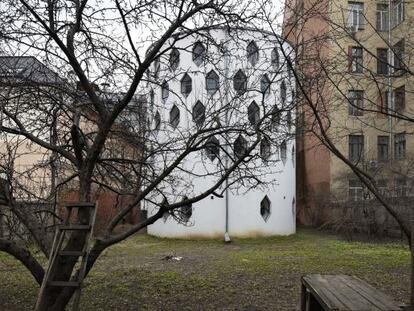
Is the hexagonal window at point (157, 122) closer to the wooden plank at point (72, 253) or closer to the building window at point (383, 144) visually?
the wooden plank at point (72, 253)

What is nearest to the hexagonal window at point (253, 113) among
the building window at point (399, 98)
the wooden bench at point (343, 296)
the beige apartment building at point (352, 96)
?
the beige apartment building at point (352, 96)

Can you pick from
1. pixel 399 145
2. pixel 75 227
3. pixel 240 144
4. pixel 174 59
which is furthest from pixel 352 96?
pixel 399 145

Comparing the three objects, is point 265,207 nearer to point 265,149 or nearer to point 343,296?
point 265,149

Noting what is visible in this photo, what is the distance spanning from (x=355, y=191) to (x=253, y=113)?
1612cm

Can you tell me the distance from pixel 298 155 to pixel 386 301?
27.2 m

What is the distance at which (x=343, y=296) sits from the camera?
18.5 ft

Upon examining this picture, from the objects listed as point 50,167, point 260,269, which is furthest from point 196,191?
point 50,167

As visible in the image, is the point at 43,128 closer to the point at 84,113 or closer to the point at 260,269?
the point at 84,113

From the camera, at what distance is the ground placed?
29.7 feet

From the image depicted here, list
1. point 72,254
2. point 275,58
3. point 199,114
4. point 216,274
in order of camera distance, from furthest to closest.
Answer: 1. point 216,274
2. point 199,114
3. point 275,58
4. point 72,254

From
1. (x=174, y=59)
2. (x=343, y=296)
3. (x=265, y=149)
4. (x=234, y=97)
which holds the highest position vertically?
(x=174, y=59)

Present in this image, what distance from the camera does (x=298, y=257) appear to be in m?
15.8

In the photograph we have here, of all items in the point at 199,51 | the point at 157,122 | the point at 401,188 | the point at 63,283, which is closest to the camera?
the point at 63,283

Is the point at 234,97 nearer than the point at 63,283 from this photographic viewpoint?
No
